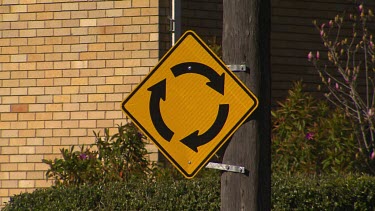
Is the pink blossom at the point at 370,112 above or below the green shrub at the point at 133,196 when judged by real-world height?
above

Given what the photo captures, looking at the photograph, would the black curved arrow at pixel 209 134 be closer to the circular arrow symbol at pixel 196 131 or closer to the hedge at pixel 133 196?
the circular arrow symbol at pixel 196 131

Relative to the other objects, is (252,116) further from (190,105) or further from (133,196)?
(133,196)

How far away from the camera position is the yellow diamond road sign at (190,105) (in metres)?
6.74

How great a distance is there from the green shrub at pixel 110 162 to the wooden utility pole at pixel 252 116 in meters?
4.59

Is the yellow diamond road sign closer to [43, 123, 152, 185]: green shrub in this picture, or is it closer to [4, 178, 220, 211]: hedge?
[4, 178, 220, 211]: hedge

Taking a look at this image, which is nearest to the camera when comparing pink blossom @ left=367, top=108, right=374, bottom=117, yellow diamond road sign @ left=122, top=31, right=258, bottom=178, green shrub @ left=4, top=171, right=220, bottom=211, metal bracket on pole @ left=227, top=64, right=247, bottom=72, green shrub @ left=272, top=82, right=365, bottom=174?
yellow diamond road sign @ left=122, top=31, right=258, bottom=178

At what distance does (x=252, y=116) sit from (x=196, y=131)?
0.39 metres

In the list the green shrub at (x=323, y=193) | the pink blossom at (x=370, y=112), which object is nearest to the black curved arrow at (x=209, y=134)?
the green shrub at (x=323, y=193)

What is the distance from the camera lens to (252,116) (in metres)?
6.86

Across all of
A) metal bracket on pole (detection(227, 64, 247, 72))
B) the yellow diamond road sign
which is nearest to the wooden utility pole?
metal bracket on pole (detection(227, 64, 247, 72))

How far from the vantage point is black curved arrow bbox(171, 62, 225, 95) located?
6.79 meters

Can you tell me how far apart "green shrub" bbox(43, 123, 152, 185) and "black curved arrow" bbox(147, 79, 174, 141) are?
4.49 m

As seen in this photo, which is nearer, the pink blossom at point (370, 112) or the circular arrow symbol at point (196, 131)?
the circular arrow symbol at point (196, 131)

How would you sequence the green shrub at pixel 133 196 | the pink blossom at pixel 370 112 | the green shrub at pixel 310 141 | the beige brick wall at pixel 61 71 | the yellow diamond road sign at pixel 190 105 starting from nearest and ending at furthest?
the yellow diamond road sign at pixel 190 105 < the green shrub at pixel 133 196 < the green shrub at pixel 310 141 < the pink blossom at pixel 370 112 < the beige brick wall at pixel 61 71
